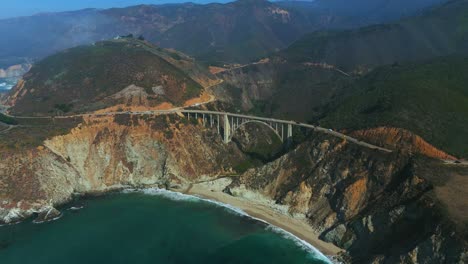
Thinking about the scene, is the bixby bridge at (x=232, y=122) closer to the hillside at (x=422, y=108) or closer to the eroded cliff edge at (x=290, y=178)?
the eroded cliff edge at (x=290, y=178)

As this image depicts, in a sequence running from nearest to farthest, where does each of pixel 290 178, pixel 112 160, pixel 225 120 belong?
1. pixel 290 178
2. pixel 112 160
3. pixel 225 120

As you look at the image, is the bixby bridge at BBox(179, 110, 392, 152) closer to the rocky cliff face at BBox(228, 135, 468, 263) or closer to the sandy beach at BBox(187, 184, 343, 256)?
the rocky cliff face at BBox(228, 135, 468, 263)

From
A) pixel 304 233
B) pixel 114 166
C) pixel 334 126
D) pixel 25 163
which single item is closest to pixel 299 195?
pixel 304 233

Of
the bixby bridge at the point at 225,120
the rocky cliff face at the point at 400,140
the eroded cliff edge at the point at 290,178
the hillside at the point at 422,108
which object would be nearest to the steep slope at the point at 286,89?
the bixby bridge at the point at 225,120

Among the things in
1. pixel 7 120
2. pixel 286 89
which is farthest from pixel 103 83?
pixel 286 89

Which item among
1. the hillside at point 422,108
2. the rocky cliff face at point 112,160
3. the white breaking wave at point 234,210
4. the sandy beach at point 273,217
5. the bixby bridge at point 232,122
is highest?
the hillside at point 422,108

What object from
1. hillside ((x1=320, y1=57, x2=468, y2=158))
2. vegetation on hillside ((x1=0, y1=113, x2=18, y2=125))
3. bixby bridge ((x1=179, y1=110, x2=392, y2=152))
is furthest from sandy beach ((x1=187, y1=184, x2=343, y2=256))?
vegetation on hillside ((x1=0, y1=113, x2=18, y2=125))

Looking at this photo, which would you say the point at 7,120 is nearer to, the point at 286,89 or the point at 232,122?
the point at 232,122
